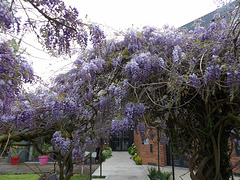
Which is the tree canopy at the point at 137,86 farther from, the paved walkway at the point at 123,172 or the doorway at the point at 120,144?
the doorway at the point at 120,144

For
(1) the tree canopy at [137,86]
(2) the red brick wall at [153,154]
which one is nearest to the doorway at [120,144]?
(2) the red brick wall at [153,154]

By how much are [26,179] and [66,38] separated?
6.92 meters

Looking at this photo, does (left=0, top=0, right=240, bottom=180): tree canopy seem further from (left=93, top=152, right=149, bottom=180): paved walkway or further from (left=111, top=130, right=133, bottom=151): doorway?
(left=111, top=130, right=133, bottom=151): doorway

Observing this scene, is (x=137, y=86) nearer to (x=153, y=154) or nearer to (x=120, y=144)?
(x=153, y=154)

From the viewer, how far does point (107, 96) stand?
271 cm

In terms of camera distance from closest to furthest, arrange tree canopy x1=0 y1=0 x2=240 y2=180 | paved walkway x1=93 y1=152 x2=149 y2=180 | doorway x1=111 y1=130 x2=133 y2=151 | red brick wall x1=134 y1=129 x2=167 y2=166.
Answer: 1. tree canopy x1=0 y1=0 x2=240 y2=180
2. paved walkway x1=93 y1=152 x2=149 y2=180
3. red brick wall x1=134 y1=129 x2=167 y2=166
4. doorway x1=111 y1=130 x2=133 y2=151

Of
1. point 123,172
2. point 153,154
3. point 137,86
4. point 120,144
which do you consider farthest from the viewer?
point 120,144

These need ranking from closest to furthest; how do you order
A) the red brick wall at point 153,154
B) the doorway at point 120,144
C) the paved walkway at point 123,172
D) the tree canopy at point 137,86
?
the tree canopy at point 137,86 < the paved walkway at point 123,172 < the red brick wall at point 153,154 < the doorway at point 120,144

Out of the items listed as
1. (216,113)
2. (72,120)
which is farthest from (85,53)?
(216,113)

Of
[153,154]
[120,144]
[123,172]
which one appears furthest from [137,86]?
[120,144]

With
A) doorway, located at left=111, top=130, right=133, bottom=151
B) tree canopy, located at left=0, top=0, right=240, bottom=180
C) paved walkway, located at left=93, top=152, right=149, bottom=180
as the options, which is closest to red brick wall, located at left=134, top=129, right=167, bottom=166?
paved walkway, located at left=93, top=152, right=149, bottom=180

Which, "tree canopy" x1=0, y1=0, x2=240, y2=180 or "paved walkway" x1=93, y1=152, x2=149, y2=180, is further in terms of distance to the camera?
"paved walkway" x1=93, y1=152, x2=149, y2=180

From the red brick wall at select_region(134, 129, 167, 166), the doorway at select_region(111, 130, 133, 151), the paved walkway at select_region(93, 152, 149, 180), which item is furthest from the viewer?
the doorway at select_region(111, 130, 133, 151)

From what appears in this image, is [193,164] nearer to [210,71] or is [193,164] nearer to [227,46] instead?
[210,71]
